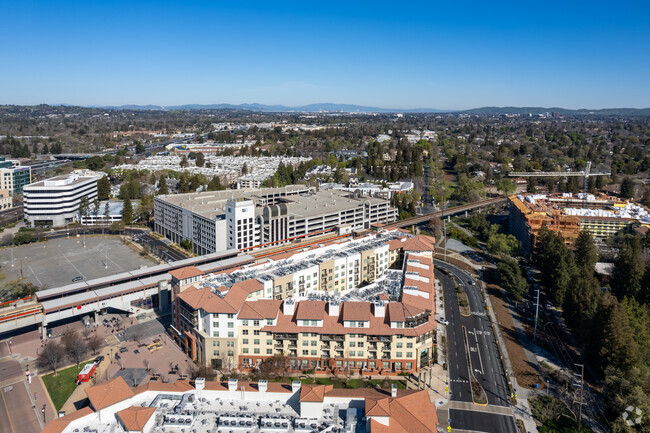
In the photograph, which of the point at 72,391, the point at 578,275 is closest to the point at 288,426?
the point at 72,391

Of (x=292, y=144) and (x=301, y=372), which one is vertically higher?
(x=292, y=144)

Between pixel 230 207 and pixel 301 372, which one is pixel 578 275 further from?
pixel 230 207

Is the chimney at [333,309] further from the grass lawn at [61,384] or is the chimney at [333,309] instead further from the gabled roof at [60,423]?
the grass lawn at [61,384]

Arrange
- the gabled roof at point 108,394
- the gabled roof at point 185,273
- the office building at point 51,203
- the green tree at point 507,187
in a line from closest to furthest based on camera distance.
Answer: the gabled roof at point 108,394, the gabled roof at point 185,273, the office building at point 51,203, the green tree at point 507,187

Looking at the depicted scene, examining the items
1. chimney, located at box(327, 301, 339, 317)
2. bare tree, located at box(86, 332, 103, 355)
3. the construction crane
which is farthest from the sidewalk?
the construction crane

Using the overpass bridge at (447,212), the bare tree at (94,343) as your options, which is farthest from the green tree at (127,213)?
the overpass bridge at (447,212)

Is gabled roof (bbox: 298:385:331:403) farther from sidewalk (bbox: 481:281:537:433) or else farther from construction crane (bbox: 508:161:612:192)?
construction crane (bbox: 508:161:612:192)
